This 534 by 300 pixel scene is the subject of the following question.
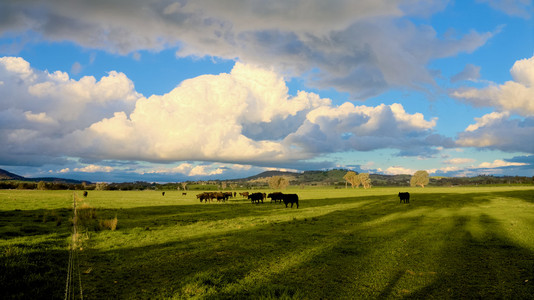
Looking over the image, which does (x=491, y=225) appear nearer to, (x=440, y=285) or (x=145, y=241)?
(x=440, y=285)

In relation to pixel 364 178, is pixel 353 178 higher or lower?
lower

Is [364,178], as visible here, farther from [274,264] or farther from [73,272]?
[73,272]

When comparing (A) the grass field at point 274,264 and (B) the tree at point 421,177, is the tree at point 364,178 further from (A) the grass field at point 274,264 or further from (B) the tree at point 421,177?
(A) the grass field at point 274,264

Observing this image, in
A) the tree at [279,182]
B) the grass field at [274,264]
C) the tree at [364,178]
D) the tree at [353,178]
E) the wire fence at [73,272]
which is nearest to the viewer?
the wire fence at [73,272]

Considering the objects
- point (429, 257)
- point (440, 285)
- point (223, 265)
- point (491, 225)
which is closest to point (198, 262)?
point (223, 265)

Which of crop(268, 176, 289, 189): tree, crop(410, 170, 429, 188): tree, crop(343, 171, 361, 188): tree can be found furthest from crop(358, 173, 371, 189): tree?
crop(268, 176, 289, 189): tree

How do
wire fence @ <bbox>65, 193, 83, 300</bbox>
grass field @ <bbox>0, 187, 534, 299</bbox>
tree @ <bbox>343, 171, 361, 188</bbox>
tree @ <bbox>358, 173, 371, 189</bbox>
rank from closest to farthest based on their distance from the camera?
wire fence @ <bbox>65, 193, 83, 300</bbox> → grass field @ <bbox>0, 187, 534, 299</bbox> → tree @ <bbox>358, 173, 371, 189</bbox> → tree @ <bbox>343, 171, 361, 188</bbox>

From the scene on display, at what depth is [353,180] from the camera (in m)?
167

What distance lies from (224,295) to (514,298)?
8365mm

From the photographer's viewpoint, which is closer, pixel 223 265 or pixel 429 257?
pixel 223 265

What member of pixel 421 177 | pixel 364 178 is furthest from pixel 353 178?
pixel 421 177

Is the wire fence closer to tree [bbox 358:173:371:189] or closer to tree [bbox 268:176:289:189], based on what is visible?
tree [bbox 268:176:289:189]

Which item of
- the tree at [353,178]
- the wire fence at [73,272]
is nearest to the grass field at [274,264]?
the wire fence at [73,272]

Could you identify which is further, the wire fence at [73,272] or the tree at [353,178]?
the tree at [353,178]
